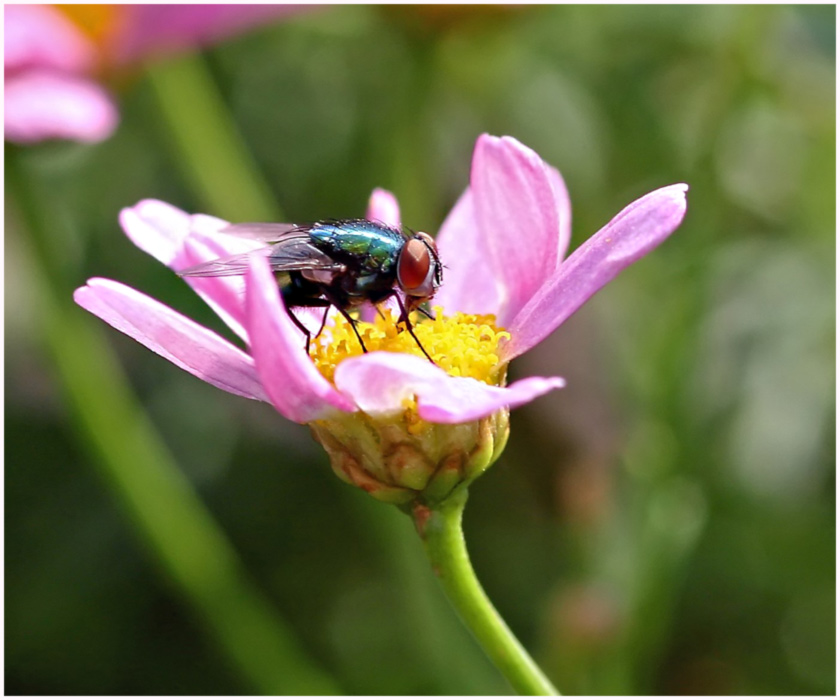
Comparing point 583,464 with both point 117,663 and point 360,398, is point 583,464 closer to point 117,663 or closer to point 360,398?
point 117,663

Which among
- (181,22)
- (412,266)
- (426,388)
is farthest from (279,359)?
(181,22)

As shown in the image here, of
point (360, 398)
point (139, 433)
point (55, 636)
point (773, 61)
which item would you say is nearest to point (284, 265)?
point (360, 398)

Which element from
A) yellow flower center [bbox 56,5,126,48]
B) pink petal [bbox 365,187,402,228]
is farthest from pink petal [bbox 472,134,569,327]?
yellow flower center [bbox 56,5,126,48]

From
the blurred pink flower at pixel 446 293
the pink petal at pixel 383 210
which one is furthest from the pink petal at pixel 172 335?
the pink petal at pixel 383 210

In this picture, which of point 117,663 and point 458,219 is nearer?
point 458,219

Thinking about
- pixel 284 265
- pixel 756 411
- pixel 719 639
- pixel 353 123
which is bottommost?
pixel 719 639

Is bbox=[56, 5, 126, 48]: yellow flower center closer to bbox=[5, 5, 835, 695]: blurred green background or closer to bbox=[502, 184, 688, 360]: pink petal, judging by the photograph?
bbox=[5, 5, 835, 695]: blurred green background

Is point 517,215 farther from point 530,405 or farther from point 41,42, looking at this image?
point 530,405
